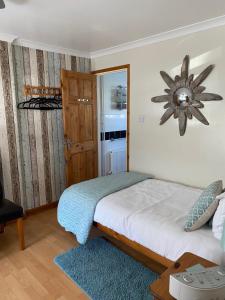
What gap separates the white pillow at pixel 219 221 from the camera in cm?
166

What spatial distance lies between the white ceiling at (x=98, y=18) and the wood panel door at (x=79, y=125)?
0.66 m

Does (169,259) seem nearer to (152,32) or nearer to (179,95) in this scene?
(179,95)

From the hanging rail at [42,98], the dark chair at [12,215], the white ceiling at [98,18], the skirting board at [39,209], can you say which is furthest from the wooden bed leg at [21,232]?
the white ceiling at [98,18]

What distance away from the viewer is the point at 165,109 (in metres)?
3.14

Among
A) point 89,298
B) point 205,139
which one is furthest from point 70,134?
point 89,298

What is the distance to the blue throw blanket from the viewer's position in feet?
7.89

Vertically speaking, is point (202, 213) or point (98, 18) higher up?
point (98, 18)

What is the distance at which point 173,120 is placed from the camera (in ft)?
10.1

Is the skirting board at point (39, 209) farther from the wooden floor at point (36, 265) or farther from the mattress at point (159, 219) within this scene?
the mattress at point (159, 219)

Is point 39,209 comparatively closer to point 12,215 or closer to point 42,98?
point 12,215

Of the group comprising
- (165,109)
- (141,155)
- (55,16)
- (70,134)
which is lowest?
(141,155)

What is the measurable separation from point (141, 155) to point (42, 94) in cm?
173

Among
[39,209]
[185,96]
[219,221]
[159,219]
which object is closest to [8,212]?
[39,209]

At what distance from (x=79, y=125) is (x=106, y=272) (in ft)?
7.22
